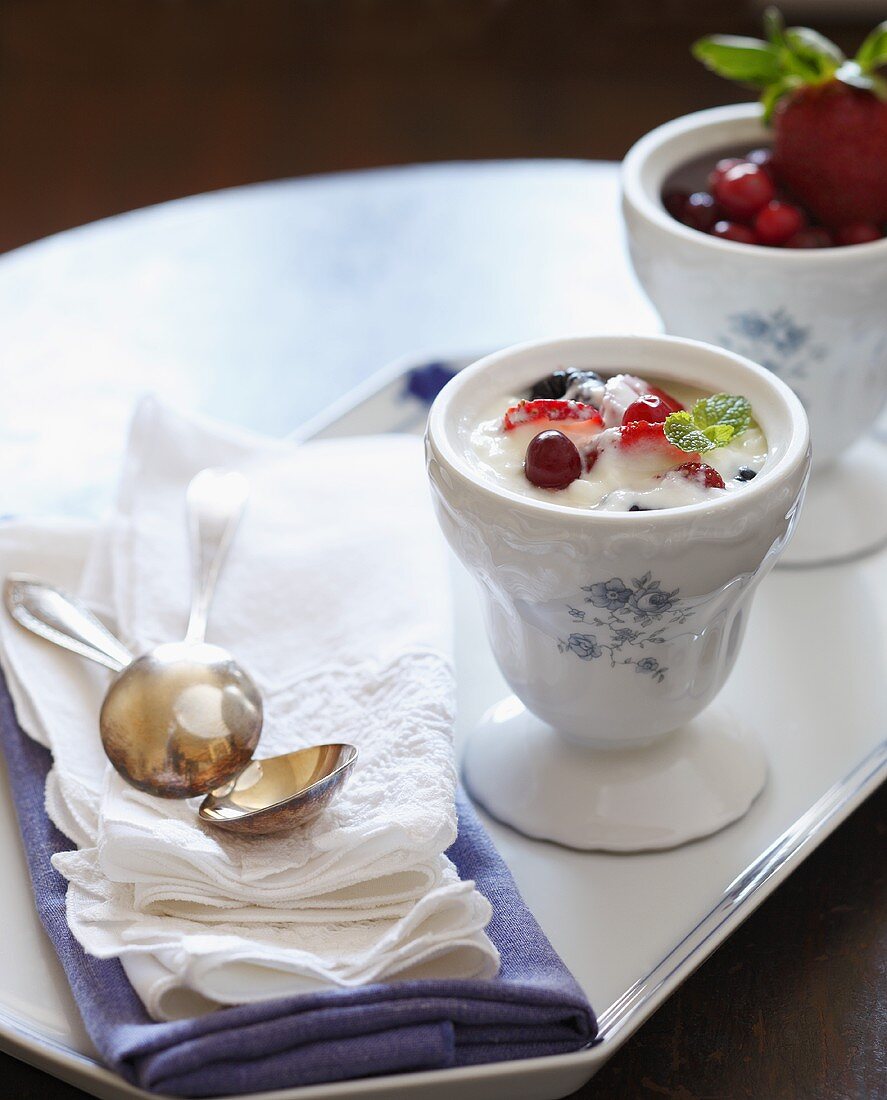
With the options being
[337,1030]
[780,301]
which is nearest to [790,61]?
[780,301]

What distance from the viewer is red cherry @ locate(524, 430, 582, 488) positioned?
71 centimetres

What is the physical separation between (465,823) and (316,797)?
0.35 ft

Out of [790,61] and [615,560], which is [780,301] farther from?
[615,560]

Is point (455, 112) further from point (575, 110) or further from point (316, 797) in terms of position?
point (316, 797)

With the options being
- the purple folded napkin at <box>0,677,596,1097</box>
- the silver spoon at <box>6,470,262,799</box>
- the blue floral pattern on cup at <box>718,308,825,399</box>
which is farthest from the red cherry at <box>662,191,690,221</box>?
the purple folded napkin at <box>0,677,596,1097</box>

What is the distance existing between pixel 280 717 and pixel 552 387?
10.5 inches

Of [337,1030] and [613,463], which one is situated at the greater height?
[613,463]

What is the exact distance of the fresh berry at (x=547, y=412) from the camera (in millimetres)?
760

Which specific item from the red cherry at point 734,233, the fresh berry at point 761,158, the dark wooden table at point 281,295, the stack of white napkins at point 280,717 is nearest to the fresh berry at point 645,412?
the stack of white napkins at point 280,717

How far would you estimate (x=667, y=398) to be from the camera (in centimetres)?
80

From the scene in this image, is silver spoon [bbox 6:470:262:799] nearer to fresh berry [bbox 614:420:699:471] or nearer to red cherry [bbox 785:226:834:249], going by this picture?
fresh berry [bbox 614:420:699:471]

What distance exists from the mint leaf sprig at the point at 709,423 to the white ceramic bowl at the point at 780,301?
0.71 feet

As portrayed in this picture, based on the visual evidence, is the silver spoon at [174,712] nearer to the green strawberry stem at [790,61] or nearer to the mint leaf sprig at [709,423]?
the mint leaf sprig at [709,423]

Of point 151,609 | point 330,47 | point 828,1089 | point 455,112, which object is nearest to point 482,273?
point 151,609
